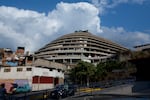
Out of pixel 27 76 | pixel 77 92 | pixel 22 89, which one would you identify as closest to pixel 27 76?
pixel 27 76

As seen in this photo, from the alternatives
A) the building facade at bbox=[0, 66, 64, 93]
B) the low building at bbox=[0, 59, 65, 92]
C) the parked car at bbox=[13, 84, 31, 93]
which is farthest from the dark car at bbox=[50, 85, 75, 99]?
the building facade at bbox=[0, 66, 64, 93]

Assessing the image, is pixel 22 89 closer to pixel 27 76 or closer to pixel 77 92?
pixel 27 76

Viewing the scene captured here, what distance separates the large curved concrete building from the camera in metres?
122

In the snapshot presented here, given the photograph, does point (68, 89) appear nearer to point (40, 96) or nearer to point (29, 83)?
point (40, 96)

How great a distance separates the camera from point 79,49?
129m

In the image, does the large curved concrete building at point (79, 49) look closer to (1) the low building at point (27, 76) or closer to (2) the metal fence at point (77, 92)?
(1) the low building at point (27, 76)

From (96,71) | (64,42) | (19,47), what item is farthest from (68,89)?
(64,42)

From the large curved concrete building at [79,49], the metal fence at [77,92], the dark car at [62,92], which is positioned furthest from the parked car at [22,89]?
the large curved concrete building at [79,49]

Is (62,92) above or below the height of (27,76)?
below

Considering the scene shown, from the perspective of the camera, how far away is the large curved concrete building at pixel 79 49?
122062mm

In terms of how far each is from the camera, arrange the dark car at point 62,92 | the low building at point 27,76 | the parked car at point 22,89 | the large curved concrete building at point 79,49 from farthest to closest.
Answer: the large curved concrete building at point 79,49 → the low building at point 27,76 → the parked car at point 22,89 → the dark car at point 62,92

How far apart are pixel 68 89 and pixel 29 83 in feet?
106

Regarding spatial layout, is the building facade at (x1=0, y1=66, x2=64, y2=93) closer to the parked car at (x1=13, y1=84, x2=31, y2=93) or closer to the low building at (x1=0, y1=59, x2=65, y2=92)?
the low building at (x1=0, y1=59, x2=65, y2=92)

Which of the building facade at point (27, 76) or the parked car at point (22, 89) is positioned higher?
the building facade at point (27, 76)
